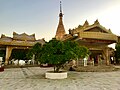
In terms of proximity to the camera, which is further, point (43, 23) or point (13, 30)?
point (13, 30)

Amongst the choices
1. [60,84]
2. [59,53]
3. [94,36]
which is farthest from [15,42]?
[60,84]

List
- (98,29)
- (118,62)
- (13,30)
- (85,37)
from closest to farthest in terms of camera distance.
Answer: (85,37), (98,29), (13,30), (118,62)

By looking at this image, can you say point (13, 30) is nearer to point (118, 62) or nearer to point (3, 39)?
point (3, 39)

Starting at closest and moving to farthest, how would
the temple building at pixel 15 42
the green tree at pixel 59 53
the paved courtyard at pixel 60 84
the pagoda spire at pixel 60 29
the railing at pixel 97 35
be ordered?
the paved courtyard at pixel 60 84 → the green tree at pixel 59 53 → the railing at pixel 97 35 → the temple building at pixel 15 42 → the pagoda spire at pixel 60 29

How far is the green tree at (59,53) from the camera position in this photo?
9.55 m

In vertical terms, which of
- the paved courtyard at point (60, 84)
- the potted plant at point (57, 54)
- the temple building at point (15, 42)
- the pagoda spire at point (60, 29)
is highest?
the pagoda spire at point (60, 29)

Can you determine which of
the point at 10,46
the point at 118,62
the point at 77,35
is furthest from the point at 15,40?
the point at 118,62

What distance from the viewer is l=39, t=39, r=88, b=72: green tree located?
31.3ft

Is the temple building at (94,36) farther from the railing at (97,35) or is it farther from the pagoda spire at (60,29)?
the pagoda spire at (60,29)

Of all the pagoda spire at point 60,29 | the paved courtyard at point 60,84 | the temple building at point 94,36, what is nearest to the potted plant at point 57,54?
the paved courtyard at point 60,84

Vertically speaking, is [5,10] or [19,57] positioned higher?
[5,10]

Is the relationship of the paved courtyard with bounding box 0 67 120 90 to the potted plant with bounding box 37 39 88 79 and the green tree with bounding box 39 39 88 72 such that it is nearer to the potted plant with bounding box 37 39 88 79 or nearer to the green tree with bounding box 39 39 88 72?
the potted plant with bounding box 37 39 88 79

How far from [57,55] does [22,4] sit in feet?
24.7

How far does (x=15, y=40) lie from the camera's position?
21688 millimetres
